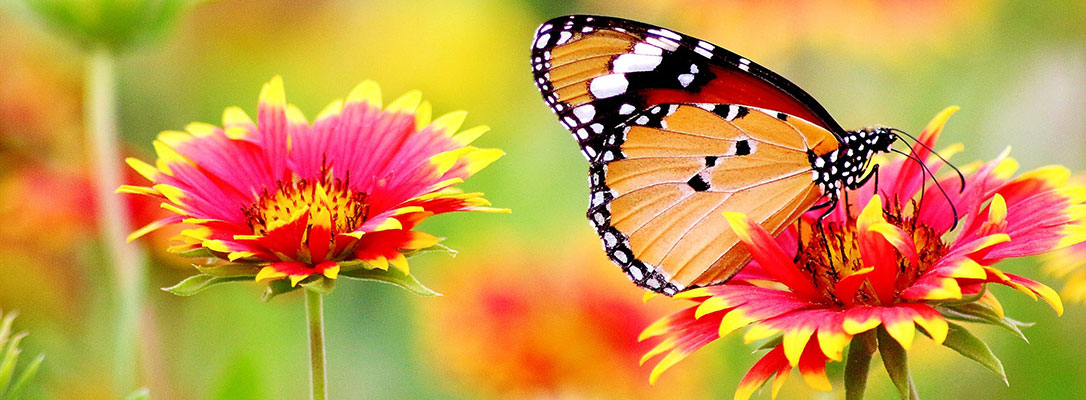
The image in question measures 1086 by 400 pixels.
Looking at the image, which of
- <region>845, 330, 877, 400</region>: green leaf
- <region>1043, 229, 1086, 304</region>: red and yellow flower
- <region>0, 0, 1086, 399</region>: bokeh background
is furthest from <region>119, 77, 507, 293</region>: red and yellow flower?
<region>1043, 229, 1086, 304</region>: red and yellow flower

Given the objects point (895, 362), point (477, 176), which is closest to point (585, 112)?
point (895, 362)

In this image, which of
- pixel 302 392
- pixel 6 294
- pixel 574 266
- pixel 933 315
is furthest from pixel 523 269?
pixel 933 315

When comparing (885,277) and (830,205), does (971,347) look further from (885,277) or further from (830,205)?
(830,205)

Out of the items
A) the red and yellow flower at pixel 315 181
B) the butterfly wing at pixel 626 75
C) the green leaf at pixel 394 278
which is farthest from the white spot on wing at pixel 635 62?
the green leaf at pixel 394 278

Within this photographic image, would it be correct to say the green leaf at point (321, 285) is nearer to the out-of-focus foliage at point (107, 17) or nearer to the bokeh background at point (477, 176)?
the bokeh background at point (477, 176)

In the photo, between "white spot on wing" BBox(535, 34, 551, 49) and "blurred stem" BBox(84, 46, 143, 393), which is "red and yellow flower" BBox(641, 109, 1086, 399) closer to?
"white spot on wing" BBox(535, 34, 551, 49)

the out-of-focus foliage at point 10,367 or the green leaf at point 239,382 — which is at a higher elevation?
the out-of-focus foliage at point 10,367

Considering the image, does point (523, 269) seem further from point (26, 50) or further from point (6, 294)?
point (26, 50)
